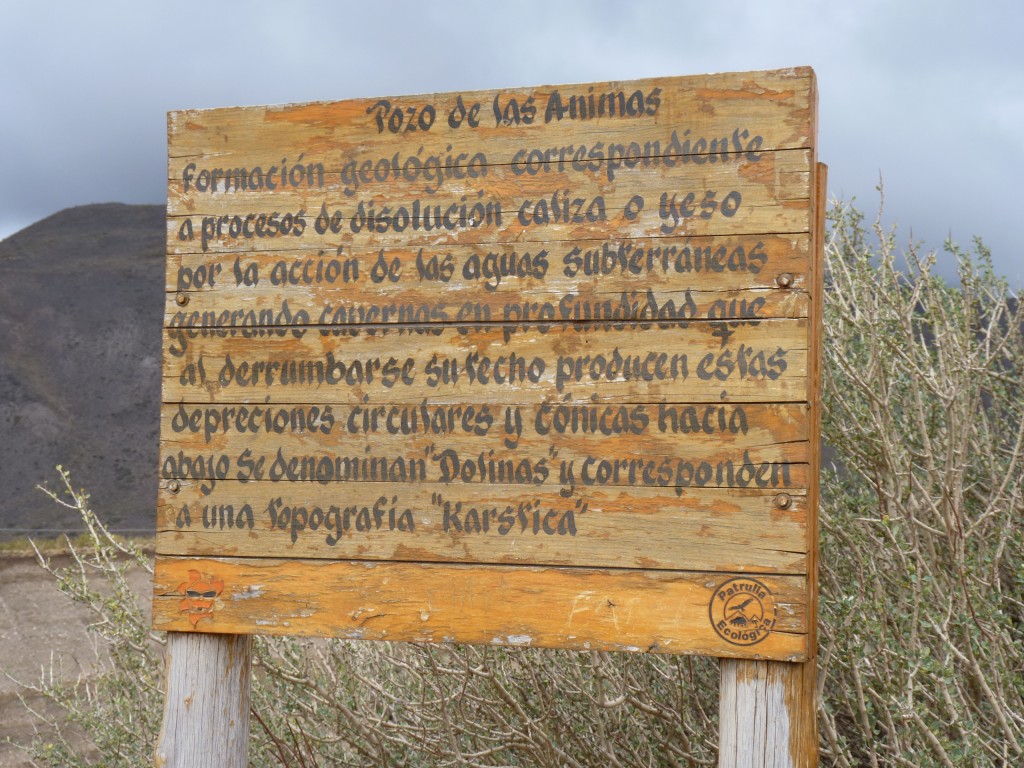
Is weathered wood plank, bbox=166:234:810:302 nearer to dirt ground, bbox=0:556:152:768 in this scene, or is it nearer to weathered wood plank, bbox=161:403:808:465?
weathered wood plank, bbox=161:403:808:465

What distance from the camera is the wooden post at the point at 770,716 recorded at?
2.22 m

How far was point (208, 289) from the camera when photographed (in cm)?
262

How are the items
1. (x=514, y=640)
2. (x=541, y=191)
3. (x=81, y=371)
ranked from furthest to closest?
1. (x=81, y=371)
2. (x=541, y=191)
3. (x=514, y=640)

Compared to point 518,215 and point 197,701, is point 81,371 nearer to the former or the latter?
point 197,701

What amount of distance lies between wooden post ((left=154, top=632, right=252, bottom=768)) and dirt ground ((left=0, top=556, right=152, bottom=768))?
26.2ft

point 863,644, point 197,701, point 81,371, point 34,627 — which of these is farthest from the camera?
point 81,371

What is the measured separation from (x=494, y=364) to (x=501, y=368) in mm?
19

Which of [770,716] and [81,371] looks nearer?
[770,716]

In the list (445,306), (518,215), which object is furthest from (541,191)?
(445,306)

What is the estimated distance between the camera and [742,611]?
2.21 metres

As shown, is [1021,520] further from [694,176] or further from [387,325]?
[387,325]

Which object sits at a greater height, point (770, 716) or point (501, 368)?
point (501, 368)

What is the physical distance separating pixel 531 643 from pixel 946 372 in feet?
6.43

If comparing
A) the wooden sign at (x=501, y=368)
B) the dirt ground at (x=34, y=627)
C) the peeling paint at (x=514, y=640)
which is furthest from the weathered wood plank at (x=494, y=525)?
the dirt ground at (x=34, y=627)
